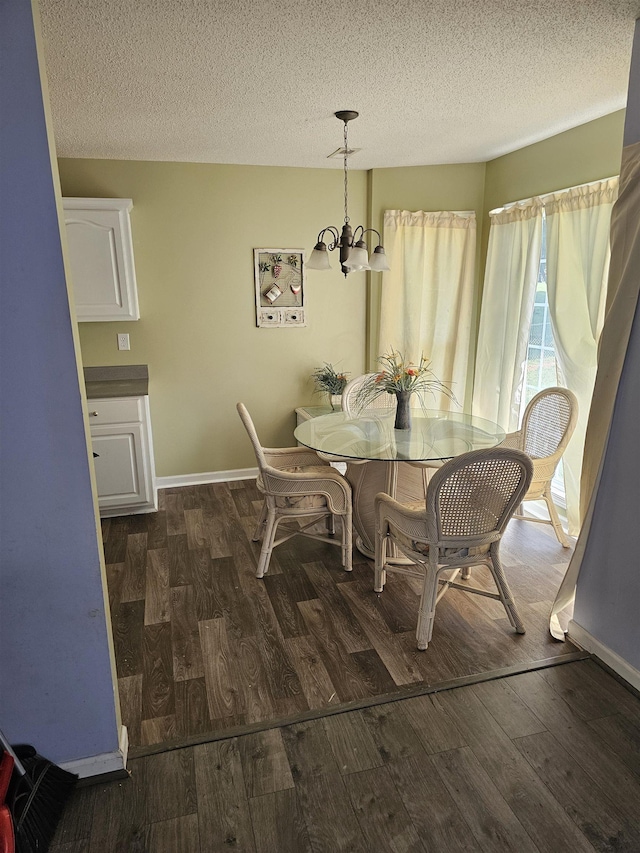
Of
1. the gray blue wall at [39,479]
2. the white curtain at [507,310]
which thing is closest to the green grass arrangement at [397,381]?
the white curtain at [507,310]

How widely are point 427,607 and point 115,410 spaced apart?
95.7 inches

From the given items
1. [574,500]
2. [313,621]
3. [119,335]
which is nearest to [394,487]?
[313,621]

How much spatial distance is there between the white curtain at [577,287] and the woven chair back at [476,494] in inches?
53.6

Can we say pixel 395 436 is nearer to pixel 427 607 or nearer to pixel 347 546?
pixel 347 546

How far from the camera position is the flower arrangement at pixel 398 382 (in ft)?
10.2

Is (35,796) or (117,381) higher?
(117,381)

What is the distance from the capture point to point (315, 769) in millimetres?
1838

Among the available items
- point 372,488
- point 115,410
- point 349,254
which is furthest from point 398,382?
point 115,410

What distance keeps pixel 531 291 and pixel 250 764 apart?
3.30 m

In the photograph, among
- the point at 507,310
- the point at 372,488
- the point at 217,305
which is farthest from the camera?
the point at 217,305

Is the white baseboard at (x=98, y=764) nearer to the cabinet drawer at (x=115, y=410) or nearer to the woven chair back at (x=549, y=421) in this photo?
the cabinet drawer at (x=115, y=410)

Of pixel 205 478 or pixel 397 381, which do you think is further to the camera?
pixel 205 478

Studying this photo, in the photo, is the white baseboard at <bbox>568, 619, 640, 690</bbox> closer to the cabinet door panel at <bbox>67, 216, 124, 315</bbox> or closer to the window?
the window

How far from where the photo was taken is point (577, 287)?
340 centimetres
